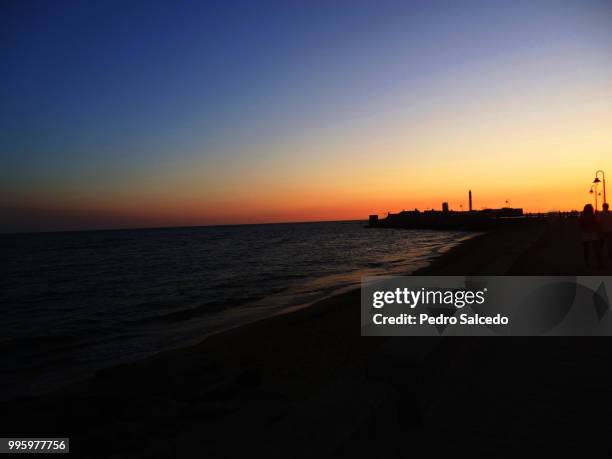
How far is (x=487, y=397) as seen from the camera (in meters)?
3.64

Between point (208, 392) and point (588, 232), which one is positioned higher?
point (588, 232)

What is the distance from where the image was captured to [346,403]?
2695mm

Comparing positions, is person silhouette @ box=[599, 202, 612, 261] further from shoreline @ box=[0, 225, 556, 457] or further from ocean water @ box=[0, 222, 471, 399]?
ocean water @ box=[0, 222, 471, 399]

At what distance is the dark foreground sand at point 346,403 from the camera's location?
271cm

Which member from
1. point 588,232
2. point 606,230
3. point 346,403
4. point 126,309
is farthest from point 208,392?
point 606,230

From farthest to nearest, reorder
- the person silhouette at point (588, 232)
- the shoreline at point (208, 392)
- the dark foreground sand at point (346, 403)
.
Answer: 1. the person silhouette at point (588, 232)
2. the shoreline at point (208, 392)
3. the dark foreground sand at point (346, 403)

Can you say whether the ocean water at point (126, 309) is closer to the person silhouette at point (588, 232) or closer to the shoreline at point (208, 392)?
the shoreline at point (208, 392)

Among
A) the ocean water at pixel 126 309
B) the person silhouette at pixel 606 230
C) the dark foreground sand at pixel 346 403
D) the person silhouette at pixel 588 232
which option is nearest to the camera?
the dark foreground sand at pixel 346 403

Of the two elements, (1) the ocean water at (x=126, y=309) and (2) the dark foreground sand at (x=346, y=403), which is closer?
(2) the dark foreground sand at (x=346, y=403)

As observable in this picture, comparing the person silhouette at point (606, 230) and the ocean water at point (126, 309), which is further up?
the person silhouette at point (606, 230)

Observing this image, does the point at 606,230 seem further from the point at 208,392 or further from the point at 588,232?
the point at 208,392

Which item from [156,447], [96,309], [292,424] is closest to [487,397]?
[292,424]

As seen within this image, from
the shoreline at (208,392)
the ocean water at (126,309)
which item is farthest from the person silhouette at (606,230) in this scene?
the ocean water at (126,309)

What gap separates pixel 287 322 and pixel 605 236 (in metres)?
10.2
